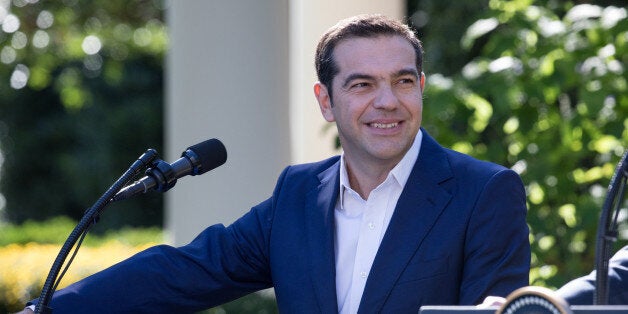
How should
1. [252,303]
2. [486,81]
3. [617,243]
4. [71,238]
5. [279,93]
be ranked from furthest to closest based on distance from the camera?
[279,93]
[252,303]
[486,81]
[617,243]
[71,238]

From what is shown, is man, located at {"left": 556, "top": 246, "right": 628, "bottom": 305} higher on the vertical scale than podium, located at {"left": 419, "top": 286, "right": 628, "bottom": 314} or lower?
lower

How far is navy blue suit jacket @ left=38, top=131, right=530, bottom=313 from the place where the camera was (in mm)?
3070

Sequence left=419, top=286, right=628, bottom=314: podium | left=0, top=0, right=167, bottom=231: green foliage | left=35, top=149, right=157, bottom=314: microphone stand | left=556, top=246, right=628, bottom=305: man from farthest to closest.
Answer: left=0, top=0, right=167, bottom=231: green foliage < left=35, top=149, right=157, bottom=314: microphone stand < left=556, top=246, right=628, bottom=305: man < left=419, top=286, right=628, bottom=314: podium

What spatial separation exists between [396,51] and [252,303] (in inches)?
101

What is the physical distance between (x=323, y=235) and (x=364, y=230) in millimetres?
122

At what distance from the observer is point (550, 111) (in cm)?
532

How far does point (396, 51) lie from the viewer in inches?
127

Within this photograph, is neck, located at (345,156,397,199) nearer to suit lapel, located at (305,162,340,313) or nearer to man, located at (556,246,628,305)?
suit lapel, located at (305,162,340,313)

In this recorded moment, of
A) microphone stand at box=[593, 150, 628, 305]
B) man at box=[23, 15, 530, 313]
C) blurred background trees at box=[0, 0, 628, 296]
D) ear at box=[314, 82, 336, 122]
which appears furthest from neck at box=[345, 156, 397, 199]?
blurred background trees at box=[0, 0, 628, 296]

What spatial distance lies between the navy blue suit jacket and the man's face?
0.41 feet

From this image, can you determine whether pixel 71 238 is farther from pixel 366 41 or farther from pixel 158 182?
pixel 366 41

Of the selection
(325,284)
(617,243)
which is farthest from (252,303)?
(325,284)

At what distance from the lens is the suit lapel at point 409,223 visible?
3.10 meters

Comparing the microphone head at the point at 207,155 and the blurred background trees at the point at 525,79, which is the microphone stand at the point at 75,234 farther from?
the blurred background trees at the point at 525,79
